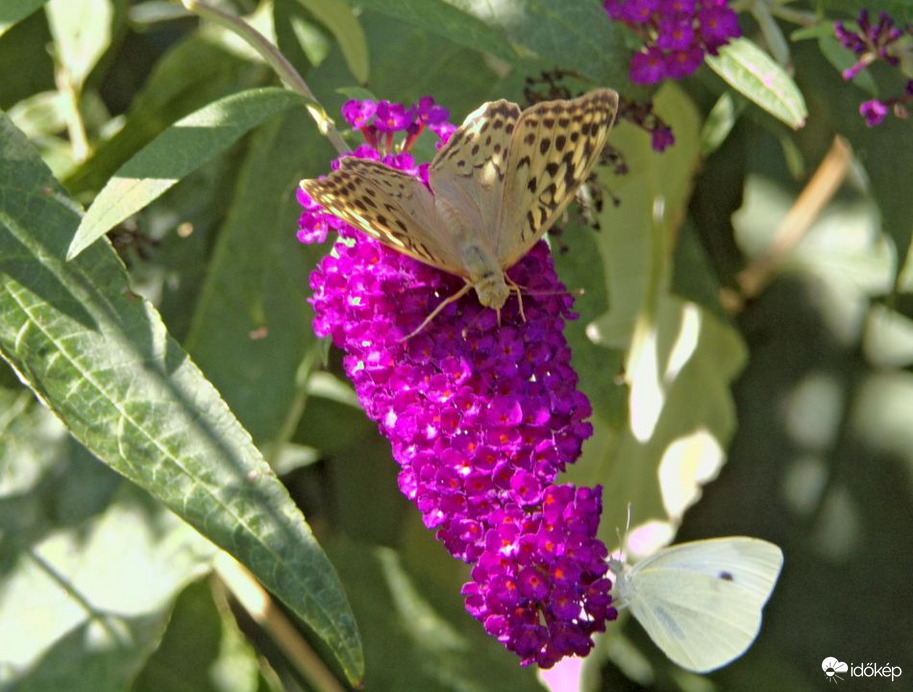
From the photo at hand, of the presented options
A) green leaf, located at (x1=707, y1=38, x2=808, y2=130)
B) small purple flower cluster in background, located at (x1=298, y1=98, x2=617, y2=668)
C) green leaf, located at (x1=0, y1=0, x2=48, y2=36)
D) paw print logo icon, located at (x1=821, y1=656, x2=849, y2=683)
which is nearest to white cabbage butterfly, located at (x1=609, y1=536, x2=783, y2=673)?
small purple flower cluster in background, located at (x1=298, y1=98, x2=617, y2=668)

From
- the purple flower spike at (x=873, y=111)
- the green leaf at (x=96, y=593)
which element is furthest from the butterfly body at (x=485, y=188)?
the green leaf at (x=96, y=593)

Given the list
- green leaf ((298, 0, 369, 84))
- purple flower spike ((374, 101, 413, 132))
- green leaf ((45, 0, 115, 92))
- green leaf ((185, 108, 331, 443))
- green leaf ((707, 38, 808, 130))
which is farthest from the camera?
green leaf ((45, 0, 115, 92))

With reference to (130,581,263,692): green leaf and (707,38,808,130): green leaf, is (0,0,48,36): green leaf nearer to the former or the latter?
(707,38,808,130): green leaf

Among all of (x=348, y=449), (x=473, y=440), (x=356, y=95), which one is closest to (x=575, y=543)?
(x=473, y=440)

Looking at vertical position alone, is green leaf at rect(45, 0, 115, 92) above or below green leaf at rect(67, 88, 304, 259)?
below

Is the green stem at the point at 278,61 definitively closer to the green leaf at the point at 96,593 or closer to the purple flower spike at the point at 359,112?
the purple flower spike at the point at 359,112

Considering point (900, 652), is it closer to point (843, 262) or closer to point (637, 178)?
point (843, 262)

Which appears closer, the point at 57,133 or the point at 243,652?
the point at 243,652
